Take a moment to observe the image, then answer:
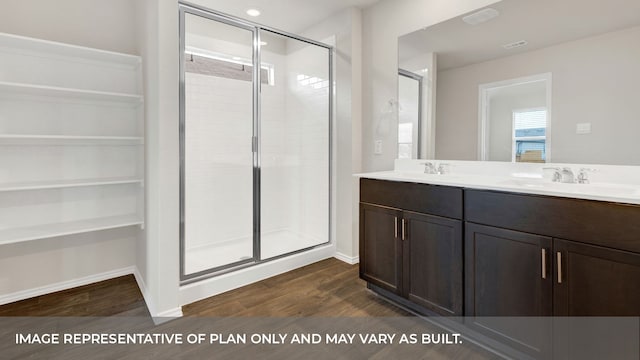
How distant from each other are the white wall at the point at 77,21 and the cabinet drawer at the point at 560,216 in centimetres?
301

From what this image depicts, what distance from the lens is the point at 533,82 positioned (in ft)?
6.66

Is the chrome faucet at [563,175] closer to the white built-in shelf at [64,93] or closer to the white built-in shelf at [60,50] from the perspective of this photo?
the white built-in shelf at [64,93]

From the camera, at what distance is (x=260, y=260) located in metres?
2.87

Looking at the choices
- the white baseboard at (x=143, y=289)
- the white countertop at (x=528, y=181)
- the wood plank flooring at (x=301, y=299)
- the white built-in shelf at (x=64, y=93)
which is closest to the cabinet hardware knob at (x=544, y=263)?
the white countertop at (x=528, y=181)

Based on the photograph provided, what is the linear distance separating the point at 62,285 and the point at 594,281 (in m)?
3.57

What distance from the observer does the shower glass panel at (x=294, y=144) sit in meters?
3.43

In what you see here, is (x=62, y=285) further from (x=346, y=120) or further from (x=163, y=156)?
(x=346, y=120)

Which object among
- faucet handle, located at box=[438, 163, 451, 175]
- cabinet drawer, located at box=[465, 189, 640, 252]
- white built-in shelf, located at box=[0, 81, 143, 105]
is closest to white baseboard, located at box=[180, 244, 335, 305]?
faucet handle, located at box=[438, 163, 451, 175]

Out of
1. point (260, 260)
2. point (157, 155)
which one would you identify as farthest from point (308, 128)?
point (157, 155)

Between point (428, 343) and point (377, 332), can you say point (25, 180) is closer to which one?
point (377, 332)

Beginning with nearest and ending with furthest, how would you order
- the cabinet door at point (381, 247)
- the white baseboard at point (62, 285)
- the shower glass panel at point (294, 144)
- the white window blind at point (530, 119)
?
the white window blind at point (530, 119) < the cabinet door at point (381, 247) < the white baseboard at point (62, 285) < the shower glass panel at point (294, 144)

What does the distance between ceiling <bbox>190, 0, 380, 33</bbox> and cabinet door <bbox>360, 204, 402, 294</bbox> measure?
6.54 ft

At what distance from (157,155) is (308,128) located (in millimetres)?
1917

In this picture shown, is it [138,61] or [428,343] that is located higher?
[138,61]
